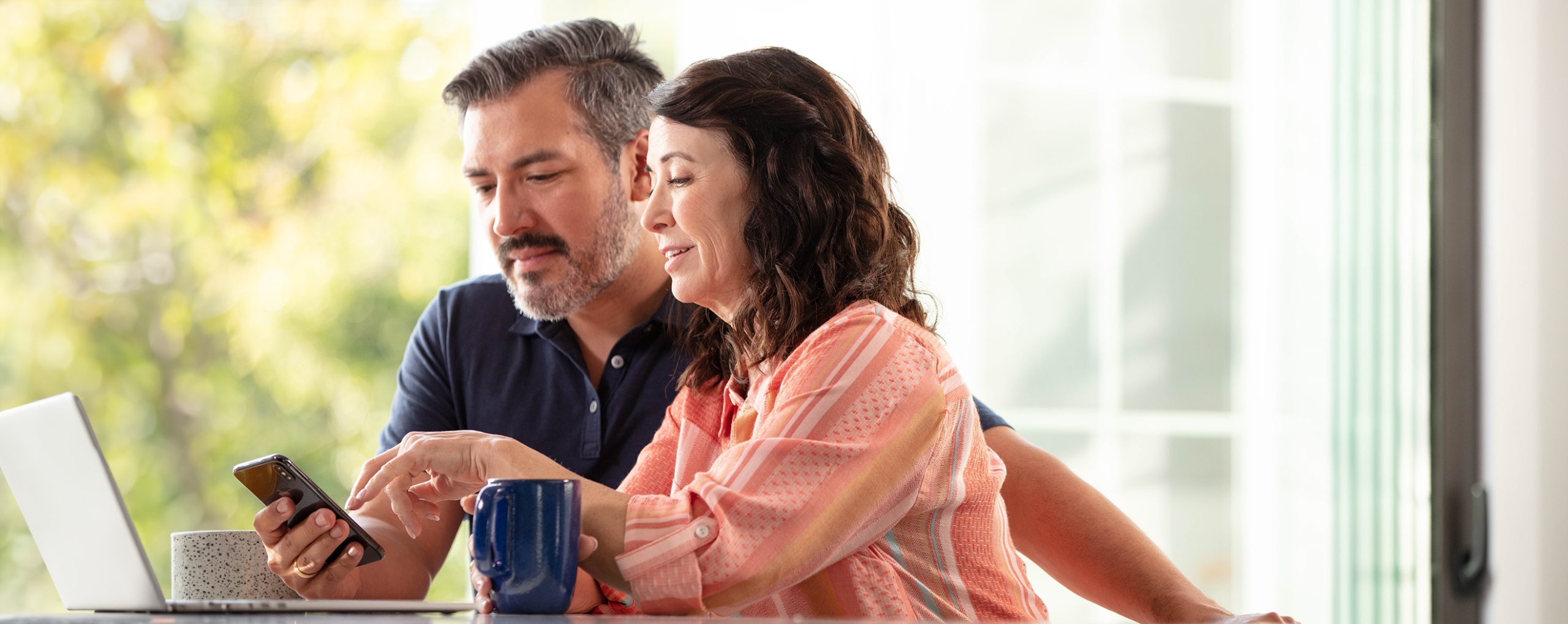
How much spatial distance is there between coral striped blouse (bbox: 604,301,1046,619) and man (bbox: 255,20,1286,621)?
0.51 m

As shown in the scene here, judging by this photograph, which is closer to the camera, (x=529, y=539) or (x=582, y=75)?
(x=529, y=539)

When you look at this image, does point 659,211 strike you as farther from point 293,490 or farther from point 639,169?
point 639,169

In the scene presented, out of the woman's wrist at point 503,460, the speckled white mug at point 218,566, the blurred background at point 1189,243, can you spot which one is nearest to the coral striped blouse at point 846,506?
the woman's wrist at point 503,460

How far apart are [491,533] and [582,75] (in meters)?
1.14

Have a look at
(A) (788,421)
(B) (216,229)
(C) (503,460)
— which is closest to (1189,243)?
(A) (788,421)

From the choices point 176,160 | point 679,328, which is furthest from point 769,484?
point 176,160

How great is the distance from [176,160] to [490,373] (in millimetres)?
4416

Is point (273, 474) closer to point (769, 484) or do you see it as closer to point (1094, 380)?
point (769, 484)

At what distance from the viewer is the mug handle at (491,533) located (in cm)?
96

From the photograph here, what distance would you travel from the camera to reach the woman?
3.32 ft

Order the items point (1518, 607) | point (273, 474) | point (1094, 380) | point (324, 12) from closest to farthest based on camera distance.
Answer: point (273, 474) < point (1518, 607) < point (1094, 380) < point (324, 12)

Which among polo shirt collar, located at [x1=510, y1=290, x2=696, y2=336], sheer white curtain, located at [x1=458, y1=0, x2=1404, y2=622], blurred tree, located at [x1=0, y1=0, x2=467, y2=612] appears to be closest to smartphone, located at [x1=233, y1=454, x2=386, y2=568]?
polo shirt collar, located at [x1=510, y1=290, x2=696, y2=336]

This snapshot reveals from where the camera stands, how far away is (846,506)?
104 centimetres

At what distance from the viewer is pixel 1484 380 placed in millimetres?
2695
